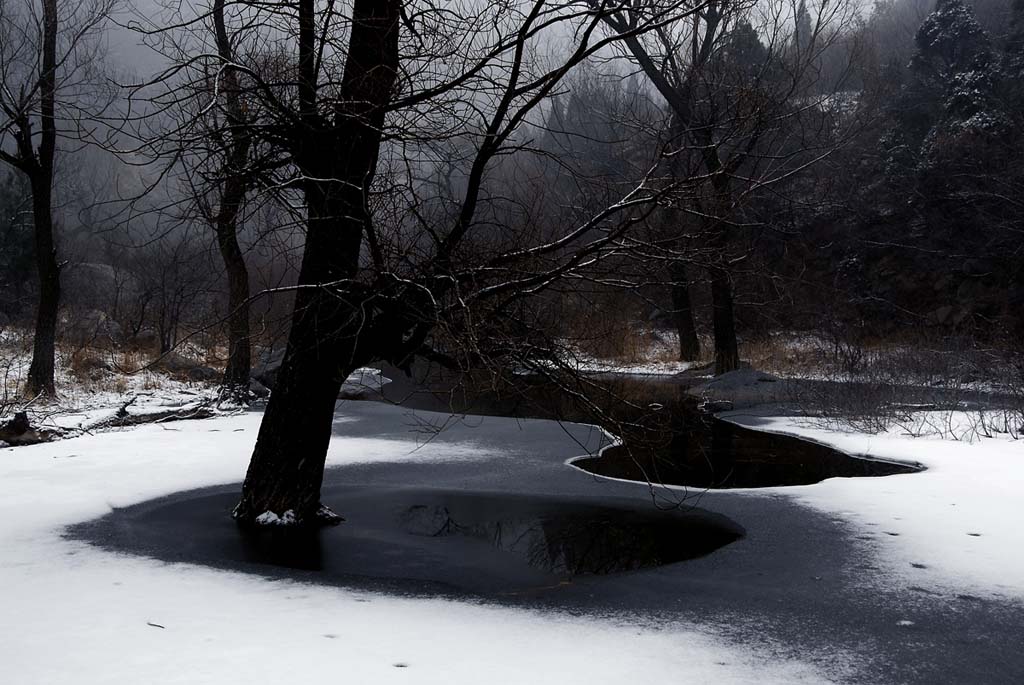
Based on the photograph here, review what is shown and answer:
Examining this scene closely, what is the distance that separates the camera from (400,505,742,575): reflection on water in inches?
250

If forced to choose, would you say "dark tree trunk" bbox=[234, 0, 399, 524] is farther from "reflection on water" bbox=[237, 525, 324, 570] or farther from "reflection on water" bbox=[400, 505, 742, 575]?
"reflection on water" bbox=[400, 505, 742, 575]

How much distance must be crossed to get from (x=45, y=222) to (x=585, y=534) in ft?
39.2

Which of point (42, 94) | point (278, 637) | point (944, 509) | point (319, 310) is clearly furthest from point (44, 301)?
point (944, 509)

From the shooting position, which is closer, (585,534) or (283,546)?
(283,546)

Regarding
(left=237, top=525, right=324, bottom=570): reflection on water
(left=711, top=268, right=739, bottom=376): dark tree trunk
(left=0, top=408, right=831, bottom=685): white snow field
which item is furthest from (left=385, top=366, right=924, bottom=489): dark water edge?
(left=711, top=268, right=739, bottom=376): dark tree trunk

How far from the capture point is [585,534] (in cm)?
703

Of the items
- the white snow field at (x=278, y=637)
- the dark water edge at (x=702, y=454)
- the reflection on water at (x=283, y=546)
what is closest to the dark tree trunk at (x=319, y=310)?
the reflection on water at (x=283, y=546)

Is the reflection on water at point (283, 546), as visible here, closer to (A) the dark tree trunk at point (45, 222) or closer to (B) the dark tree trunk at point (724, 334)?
(A) the dark tree trunk at point (45, 222)

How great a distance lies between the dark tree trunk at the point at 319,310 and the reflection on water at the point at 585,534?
998 millimetres

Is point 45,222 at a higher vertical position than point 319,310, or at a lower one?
higher

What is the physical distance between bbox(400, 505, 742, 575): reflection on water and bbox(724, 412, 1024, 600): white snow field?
125 cm

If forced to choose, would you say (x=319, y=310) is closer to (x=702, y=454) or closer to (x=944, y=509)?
(x=944, y=509)

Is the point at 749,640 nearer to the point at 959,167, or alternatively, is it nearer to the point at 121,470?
the point at 121,470

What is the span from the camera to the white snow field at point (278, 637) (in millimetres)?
4039
